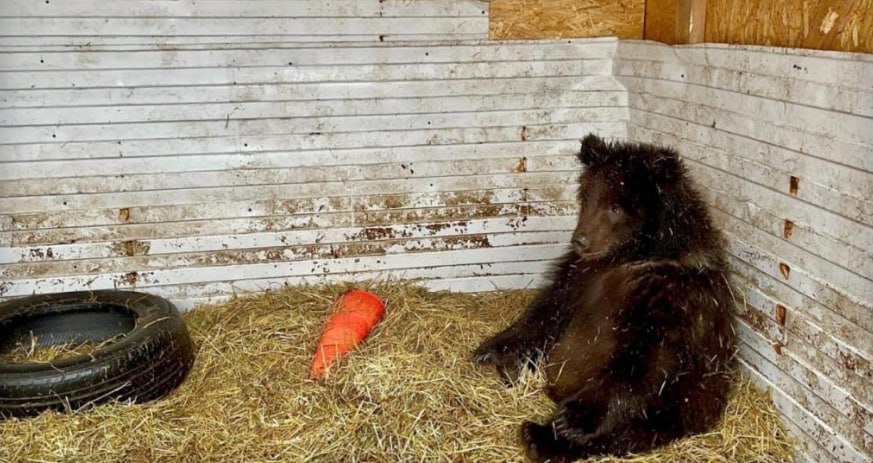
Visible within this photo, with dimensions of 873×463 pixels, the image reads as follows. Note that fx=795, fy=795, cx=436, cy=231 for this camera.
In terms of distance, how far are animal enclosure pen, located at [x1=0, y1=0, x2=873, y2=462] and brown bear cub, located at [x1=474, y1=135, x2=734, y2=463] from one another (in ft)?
1.40

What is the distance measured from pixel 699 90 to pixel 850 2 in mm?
1288

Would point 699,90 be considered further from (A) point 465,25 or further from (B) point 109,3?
(B) point 109,3

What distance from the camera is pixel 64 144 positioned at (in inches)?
203

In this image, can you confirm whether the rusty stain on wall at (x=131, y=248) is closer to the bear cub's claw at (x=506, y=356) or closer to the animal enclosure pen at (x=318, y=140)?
the animal enclosure pen at (x=318, y=140)

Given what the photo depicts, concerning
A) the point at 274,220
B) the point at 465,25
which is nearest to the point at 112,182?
the point at 274,220

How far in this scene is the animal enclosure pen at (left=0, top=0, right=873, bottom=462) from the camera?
16.4 ft

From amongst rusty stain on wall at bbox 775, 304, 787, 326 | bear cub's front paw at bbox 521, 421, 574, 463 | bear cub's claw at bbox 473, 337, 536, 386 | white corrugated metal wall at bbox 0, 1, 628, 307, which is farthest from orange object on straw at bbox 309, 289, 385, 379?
rusty stain on wall at bbox 775, 304, 787, 326

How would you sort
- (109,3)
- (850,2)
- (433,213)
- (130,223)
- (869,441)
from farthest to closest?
1. (433,213)
2. (130,223)
3. (109,3)
4. (850,2)
5. (869,441)

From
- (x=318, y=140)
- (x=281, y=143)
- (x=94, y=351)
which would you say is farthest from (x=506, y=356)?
(x=94, y=351)

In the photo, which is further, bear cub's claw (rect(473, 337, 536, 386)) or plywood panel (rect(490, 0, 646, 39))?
plywood panel (rect(490, 0, 646, 39))

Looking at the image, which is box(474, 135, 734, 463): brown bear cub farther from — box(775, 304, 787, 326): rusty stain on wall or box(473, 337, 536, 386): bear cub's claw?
box(775, 304, 787, 326): rusty stain on wall

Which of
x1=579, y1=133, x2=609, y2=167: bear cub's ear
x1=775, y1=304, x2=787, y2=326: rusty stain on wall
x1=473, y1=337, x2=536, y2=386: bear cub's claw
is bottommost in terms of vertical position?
x1=473, y1=337, x2=536, y2=386: bear cub's claw

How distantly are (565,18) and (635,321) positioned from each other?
2.50m

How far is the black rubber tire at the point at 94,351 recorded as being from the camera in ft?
13.3
